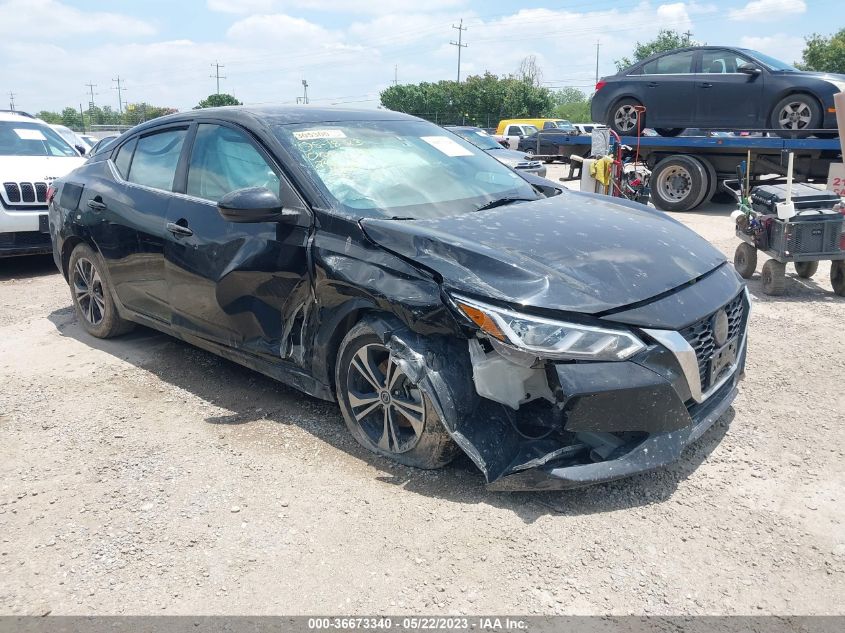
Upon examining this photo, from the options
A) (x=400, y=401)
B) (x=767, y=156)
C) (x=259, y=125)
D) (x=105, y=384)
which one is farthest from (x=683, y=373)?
(x=767, y=156)

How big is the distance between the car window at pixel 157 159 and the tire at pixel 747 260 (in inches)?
226

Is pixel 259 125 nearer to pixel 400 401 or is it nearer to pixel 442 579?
pixel 400 401

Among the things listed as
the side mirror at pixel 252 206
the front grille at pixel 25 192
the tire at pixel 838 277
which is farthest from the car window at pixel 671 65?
the side mirror at pixel 252 206

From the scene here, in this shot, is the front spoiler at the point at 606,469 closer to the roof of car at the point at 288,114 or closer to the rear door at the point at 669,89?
the roof of car at the point at 288,114

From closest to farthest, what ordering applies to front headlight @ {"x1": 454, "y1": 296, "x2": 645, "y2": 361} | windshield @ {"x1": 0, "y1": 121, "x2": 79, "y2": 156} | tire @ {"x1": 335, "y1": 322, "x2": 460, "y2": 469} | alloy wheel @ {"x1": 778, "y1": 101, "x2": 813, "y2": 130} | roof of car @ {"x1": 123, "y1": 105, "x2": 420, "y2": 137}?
1. front headlight @ {"x1": 454, "y1": 296, "x2": 645, "y2": 361}
2. tire @ {"x1": 335, "y1": 322, "x2": 460, "y2": 469}
3. roof of car @ {"x1": 123, "y1": 105, "x2": 420, "y2": 137}
4. windshield @ {"x1": 0, "y1": 121, "x2": 79, "y2": 156}
5. alloy wheel @ {"x1": 778, "y1": 101, "x2": 813, "y2": 130}

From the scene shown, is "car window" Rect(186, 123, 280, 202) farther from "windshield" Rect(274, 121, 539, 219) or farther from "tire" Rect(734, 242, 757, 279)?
"tire" Rect(734, 242, 757, 279)

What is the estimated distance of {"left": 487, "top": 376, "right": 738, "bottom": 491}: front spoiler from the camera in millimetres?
2955

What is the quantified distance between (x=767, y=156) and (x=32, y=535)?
1226 centimetres

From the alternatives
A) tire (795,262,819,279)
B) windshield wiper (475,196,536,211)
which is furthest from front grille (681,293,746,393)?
tire (795,262,819,279)

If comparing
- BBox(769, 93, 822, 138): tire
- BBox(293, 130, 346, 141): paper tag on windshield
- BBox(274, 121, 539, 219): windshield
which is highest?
BBox(769, 93, 822, 138): tire

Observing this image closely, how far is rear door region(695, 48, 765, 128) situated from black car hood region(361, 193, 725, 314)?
9667 millimetres

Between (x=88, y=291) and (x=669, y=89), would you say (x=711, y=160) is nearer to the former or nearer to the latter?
(x=669, y=89)

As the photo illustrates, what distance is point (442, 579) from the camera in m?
2.71

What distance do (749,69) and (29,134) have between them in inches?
435
